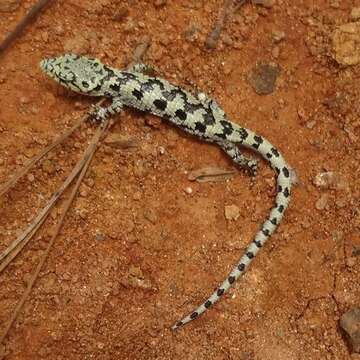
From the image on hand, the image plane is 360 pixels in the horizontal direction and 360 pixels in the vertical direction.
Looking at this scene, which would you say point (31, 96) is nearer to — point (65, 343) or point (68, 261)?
point (68, 261)

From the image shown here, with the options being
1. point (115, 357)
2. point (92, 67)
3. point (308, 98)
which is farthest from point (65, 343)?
point (308, 98)

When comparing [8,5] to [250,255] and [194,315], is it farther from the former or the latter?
[194,315]

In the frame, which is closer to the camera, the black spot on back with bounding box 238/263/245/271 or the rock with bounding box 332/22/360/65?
the black spot on back with bounding box 238/263/245/271

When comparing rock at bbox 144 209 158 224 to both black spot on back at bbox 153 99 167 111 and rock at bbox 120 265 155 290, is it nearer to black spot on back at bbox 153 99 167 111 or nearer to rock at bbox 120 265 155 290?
rock at bbox 120 265 155 290

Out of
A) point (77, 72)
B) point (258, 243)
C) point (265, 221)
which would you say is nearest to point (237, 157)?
point (265, 221)

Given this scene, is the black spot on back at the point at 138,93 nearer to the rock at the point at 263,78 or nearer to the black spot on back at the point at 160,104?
the black spot on back at the point at 160,104

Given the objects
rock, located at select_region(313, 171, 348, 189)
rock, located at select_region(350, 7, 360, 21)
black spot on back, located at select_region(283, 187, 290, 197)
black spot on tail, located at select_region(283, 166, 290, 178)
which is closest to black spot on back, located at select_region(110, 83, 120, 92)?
black spot on tail, located at select_region(283, 166, 290, 178)
